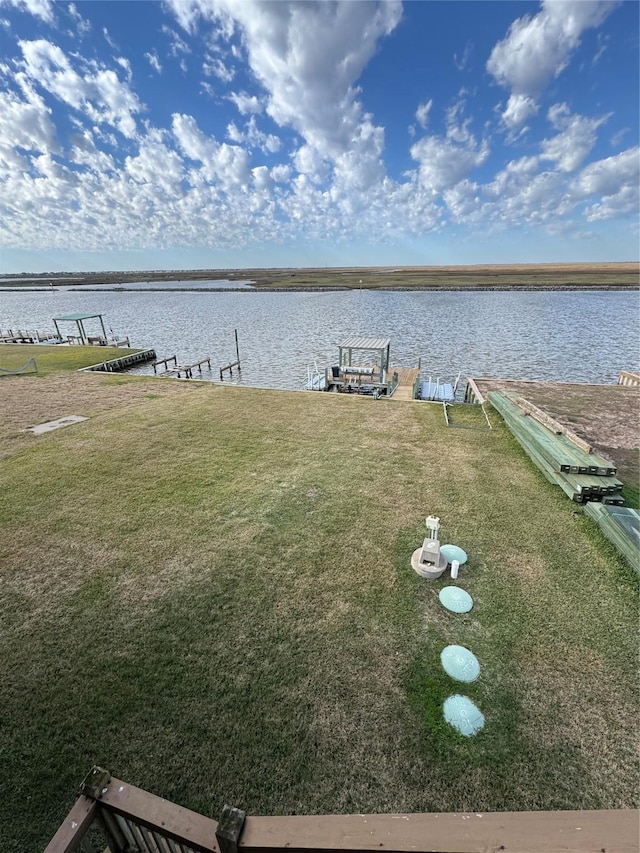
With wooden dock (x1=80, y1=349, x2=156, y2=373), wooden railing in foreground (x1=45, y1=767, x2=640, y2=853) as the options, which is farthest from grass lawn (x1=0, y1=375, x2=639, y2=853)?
wooden dock (x1=80, y1=349, x2=156, y2=373)

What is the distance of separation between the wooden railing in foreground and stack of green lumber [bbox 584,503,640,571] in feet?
15.1

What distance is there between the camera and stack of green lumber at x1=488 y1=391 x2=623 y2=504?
6688mm

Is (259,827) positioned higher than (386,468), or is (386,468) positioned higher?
(259,827)

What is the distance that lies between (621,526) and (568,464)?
1.66 m

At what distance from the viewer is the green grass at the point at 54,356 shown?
20.6 m

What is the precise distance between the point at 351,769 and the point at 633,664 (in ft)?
10.9

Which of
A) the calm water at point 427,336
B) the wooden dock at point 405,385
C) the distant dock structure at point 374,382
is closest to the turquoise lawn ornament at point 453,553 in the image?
the wooden dock at point 405,385

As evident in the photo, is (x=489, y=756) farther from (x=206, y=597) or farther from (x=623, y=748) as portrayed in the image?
(x=206, y=597)

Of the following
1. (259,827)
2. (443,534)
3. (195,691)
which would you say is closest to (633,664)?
(443,534)

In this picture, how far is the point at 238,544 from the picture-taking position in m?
5.89

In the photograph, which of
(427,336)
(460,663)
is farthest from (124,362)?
(460,663)

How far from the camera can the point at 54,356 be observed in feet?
79.8

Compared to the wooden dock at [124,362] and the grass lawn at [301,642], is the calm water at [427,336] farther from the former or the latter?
the grass lawn at [301,642]

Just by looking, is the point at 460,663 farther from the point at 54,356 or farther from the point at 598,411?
the point at 54,356
